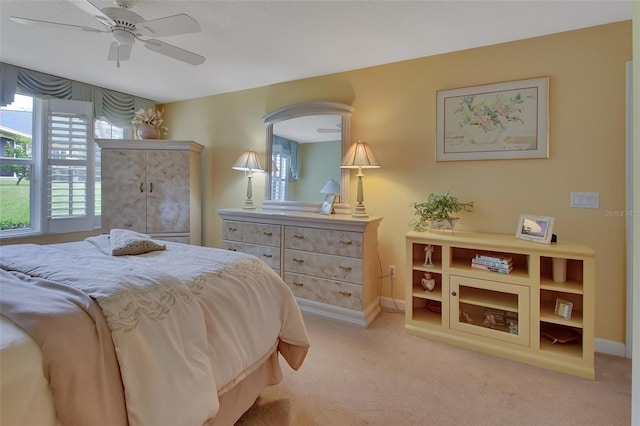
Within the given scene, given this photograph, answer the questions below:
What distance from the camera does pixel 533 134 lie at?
96.5 inches

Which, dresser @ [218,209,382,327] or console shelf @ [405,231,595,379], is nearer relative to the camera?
console shelf @ [405,231,595,379]

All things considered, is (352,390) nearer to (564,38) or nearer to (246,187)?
(246,187)

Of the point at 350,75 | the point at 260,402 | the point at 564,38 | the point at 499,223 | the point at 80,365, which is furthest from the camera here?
the point at 350,75

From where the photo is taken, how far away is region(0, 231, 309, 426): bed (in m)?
0.82

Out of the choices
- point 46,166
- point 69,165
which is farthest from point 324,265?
point 46,166

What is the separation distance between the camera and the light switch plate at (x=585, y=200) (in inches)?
89.8

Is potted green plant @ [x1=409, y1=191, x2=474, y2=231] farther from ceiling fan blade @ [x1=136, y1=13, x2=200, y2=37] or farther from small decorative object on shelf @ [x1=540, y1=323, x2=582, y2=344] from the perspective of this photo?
ceiling fan blade @ [x1=136, y1=13, x2=200, y2=37]

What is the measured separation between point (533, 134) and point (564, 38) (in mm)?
741

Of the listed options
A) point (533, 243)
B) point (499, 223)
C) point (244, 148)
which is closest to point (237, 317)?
point (533, 243)

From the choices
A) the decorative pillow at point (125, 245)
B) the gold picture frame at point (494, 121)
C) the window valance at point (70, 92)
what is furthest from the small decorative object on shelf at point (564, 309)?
the window valance at point (70, 92)

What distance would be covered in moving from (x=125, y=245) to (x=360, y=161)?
1.93 meters

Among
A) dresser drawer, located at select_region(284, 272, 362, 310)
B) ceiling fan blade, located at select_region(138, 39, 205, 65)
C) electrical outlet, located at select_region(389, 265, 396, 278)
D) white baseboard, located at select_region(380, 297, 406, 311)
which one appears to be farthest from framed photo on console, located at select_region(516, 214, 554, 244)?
ceiling fan blade, located at select_region(138, 39, 205, 65)

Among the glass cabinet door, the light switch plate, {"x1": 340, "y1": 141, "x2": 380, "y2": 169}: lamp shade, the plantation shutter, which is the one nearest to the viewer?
the glass cabinet door

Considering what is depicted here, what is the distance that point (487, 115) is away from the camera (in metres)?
2.60
